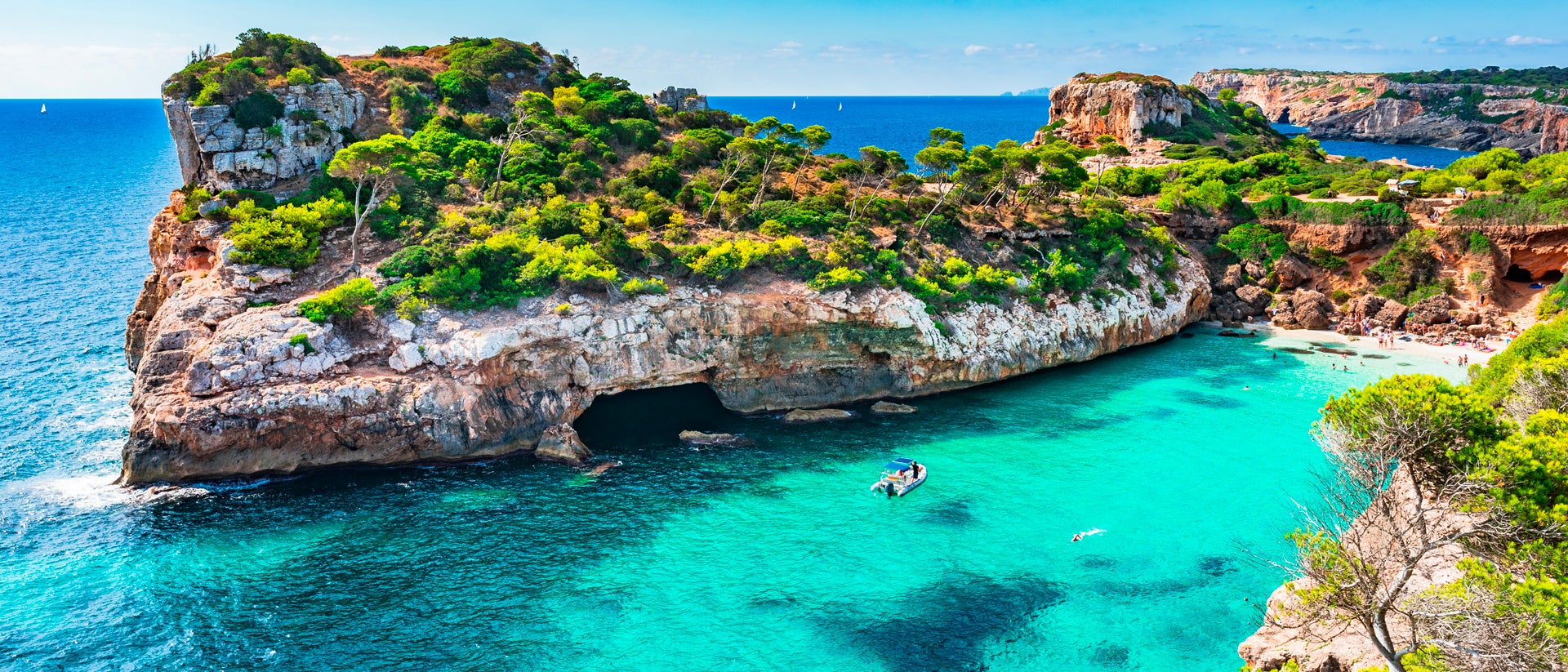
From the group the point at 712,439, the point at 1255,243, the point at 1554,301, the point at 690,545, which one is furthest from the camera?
the point at 1255,243

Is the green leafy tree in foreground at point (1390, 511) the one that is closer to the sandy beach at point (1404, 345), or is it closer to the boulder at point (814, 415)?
the boulder at point (814, 415)

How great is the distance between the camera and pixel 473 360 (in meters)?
42.5

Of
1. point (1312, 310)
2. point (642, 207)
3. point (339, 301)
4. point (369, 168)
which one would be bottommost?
point (1312, 310)

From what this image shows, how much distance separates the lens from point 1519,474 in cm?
2188

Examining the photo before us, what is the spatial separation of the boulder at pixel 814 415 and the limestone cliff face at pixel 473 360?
112 cm

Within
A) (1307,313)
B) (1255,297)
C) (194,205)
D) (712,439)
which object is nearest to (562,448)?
(712,439)

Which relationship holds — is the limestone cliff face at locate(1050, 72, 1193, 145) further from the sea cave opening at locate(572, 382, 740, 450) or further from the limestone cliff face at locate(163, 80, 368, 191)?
the limestone cliff face at locate(163, 80, 368, 191)

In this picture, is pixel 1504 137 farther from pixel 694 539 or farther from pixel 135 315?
pixel 135 315

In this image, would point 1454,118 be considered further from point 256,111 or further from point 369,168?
point 256,111

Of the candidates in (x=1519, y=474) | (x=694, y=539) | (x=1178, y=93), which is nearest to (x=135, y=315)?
(x=694, y=539)

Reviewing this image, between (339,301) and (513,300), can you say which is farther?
(513,300)

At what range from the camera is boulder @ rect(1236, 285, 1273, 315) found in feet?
223

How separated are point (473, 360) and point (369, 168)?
50.6 ft

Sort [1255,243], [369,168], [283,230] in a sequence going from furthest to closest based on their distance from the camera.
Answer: [1255,243] → [369,168] → [283,230]
